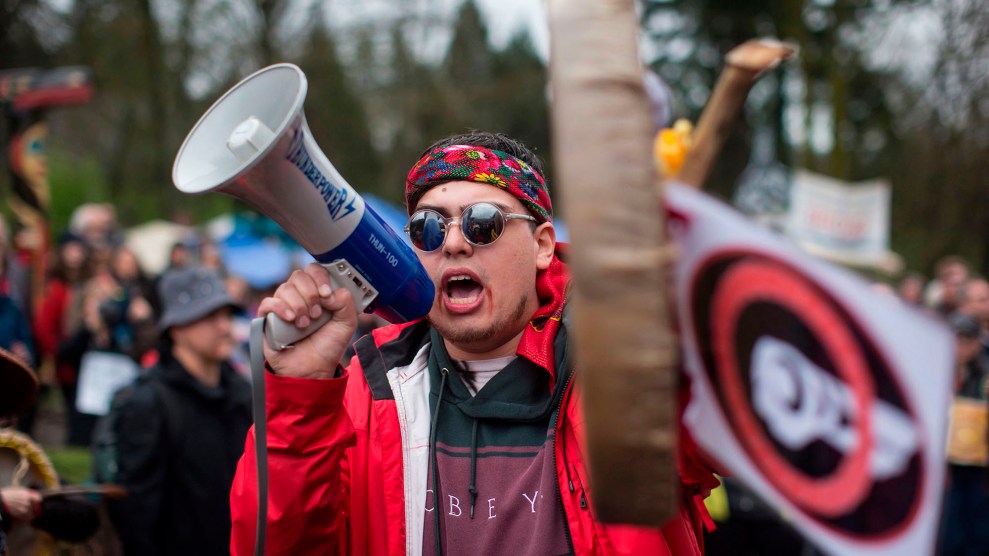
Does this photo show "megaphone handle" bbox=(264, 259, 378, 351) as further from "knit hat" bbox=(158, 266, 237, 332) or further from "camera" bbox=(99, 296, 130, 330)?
"camera" bbox=(99, 296, 130, 330)

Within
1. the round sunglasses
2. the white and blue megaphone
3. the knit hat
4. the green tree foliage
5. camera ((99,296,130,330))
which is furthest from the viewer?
the green tree foliage

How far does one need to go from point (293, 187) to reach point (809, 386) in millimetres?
1088

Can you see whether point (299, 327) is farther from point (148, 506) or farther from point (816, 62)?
point (816, 62)

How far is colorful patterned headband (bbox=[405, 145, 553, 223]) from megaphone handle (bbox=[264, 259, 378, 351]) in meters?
0.40

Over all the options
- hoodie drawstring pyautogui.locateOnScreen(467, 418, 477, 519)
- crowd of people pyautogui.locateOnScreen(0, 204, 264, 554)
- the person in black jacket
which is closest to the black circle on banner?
hoodie drawstring pyautogui.locateOnScreen(467, 418, 477, 519)

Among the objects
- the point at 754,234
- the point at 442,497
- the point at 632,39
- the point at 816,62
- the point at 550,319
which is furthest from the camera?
the point at 816,62

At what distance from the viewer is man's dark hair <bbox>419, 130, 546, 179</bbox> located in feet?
7.76

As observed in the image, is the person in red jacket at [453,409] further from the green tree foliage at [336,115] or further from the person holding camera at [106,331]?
the green tree foliage at [336,115]

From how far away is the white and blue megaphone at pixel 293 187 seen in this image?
5.96 ft

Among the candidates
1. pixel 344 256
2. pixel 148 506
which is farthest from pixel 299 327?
pixel 148 506

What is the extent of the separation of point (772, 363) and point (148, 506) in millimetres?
3208

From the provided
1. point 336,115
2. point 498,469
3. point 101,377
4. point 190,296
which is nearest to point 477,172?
point 498,469

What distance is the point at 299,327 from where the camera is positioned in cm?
187

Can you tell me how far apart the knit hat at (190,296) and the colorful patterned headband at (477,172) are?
6.64ft
